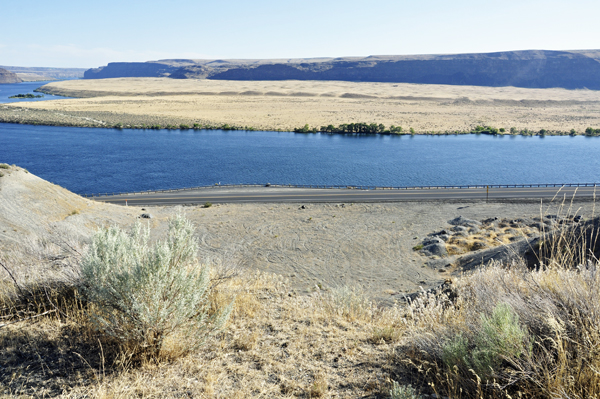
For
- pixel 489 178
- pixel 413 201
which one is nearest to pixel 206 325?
pixel 413 201

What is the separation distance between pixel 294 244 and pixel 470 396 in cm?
2669

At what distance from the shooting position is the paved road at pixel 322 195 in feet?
151

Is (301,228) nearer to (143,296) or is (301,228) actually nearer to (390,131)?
(143,296)

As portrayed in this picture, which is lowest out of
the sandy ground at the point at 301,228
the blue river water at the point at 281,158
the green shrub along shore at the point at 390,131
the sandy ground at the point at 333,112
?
the sandy ground at the point at 301,228

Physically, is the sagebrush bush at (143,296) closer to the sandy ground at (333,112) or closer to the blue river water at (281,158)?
the blue river water at (281,158)

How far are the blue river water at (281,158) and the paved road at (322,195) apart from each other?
273 inches

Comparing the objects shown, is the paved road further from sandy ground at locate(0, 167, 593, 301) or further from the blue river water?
the blue river water

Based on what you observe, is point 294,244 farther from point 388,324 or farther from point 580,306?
point 580,306

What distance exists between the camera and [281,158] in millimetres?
74125

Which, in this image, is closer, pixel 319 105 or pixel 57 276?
pixel 57 276

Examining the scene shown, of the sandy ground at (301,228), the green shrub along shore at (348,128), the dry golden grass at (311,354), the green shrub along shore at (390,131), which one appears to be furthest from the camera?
the green shrub along shore at (348,128)

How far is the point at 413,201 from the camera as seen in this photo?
4575 cm

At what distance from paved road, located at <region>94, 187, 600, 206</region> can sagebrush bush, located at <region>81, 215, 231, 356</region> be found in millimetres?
38324

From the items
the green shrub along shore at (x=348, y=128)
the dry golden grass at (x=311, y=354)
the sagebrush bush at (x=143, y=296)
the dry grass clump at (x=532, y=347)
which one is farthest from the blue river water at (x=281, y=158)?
the dry grass clump at (x=532, y=347)
